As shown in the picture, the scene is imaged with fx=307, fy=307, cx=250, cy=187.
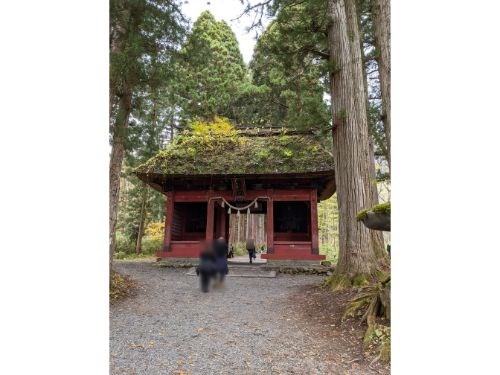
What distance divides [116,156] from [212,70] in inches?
75.6

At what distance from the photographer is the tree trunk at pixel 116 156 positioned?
3107 millimetres

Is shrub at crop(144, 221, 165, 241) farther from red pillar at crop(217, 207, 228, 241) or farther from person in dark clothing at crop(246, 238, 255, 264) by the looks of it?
person in dark clothing at crop(246, 238, 255, 264)

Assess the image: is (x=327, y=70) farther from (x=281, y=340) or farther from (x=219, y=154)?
(x=281, y=340)

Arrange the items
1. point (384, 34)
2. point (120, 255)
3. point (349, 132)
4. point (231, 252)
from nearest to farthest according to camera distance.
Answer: point (231, 252) → point (349, 132) → point (384, 34) → point (120, 255)

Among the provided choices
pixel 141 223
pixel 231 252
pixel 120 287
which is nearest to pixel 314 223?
pixel 141 223

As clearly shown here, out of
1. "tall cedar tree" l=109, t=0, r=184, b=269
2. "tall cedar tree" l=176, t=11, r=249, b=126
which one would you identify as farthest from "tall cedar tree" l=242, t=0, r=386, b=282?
"tall cedar tree" l=109, t=0, r=184, b=269

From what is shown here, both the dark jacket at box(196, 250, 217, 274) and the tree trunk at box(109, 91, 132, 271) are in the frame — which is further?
the tree trunk at box(109, 91, 132, 271)

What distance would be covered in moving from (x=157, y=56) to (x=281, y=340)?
8.55ft

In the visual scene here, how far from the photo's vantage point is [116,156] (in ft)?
12.5

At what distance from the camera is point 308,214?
867 centimetres

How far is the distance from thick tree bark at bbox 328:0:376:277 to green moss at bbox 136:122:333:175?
76.9 inches

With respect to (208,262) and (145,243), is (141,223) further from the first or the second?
(208,262)

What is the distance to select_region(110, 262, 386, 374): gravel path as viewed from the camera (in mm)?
1986
